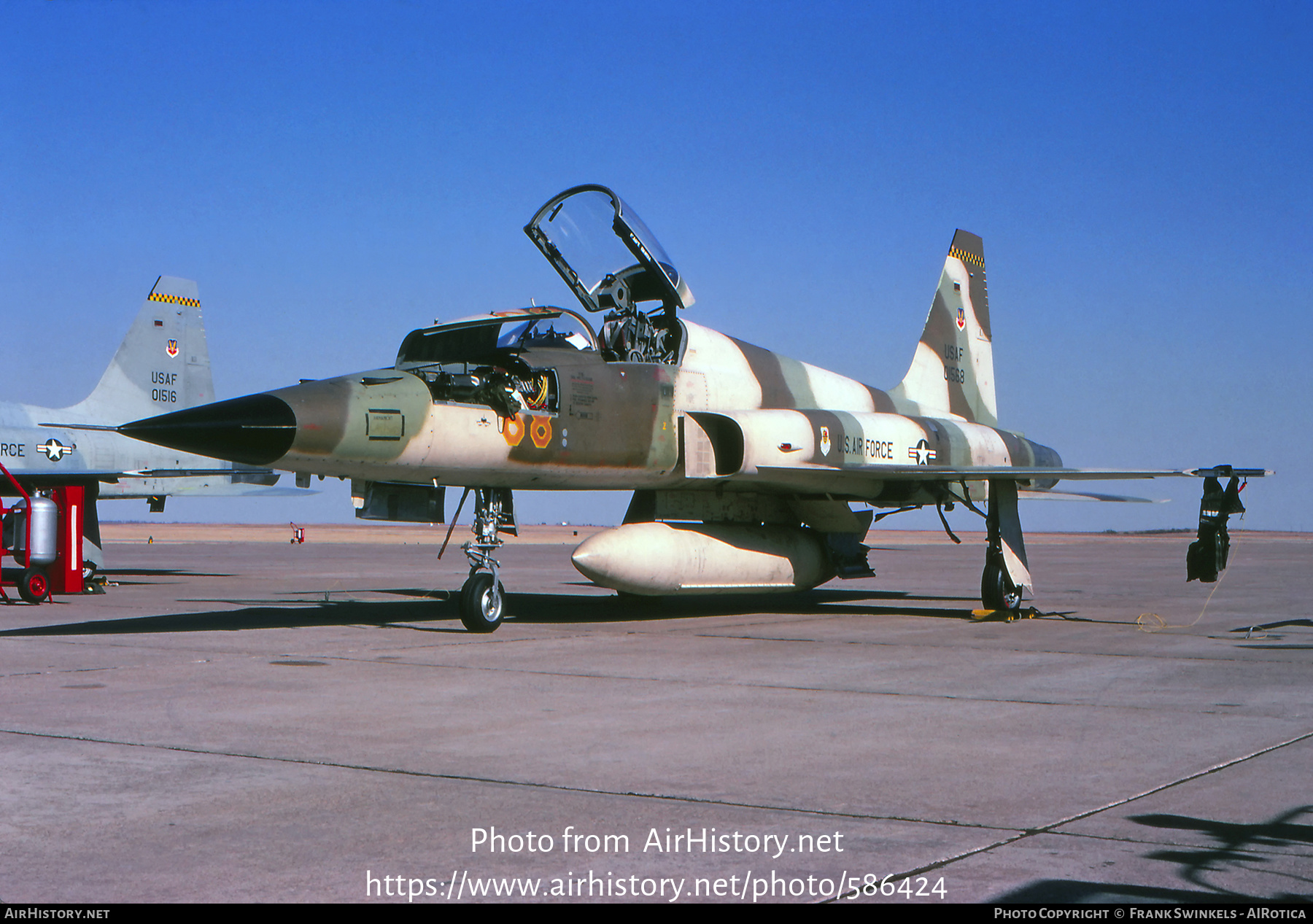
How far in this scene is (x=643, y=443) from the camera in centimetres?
1217

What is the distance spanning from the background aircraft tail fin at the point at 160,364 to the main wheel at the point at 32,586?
8.83 m

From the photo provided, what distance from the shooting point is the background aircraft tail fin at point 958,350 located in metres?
17.9

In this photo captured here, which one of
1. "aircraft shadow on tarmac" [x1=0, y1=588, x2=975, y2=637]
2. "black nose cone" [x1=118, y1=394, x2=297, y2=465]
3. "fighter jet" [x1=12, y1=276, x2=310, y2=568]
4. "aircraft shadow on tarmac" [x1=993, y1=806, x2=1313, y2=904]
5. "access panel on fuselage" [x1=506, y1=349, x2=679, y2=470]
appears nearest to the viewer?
"aircraft shadow on tarmac" [x1=993, y1=806, x2=1313, y2=904]

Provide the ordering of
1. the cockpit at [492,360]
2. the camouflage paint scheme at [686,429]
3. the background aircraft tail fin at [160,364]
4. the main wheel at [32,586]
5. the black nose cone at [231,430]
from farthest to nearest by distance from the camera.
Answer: the background aircraft tail fin at [160,364] < the main wheel at [32,586] < the cockpit at [492,360] < the camouflage paint scheme at [686,429] < the black nose cone at [231,430]

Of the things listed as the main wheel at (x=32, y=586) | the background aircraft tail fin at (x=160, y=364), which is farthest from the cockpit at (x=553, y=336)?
the background aircraft tail fin at (x=160, y=364)

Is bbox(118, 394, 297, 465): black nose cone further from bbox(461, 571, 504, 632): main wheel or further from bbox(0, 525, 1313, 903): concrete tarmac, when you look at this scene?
bbox(461, 571, 504, 632): main wheel

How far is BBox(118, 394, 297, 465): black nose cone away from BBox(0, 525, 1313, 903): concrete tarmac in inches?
60.2

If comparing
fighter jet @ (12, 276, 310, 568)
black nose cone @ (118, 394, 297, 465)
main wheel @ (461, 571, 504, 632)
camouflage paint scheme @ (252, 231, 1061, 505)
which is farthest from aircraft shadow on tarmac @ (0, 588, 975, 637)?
fighter jet @ (12, 276, 310, 568)

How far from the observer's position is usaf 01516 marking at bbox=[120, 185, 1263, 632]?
976 cm

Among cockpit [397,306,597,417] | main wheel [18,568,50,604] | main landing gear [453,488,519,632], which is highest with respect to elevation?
cockpit [397,306,597,417]

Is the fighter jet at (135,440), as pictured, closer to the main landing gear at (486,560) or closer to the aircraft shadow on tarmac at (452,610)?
the aircraft shadow on tarmac at (452,610)

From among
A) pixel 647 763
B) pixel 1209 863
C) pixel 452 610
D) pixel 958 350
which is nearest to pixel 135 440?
pixel 452 610
